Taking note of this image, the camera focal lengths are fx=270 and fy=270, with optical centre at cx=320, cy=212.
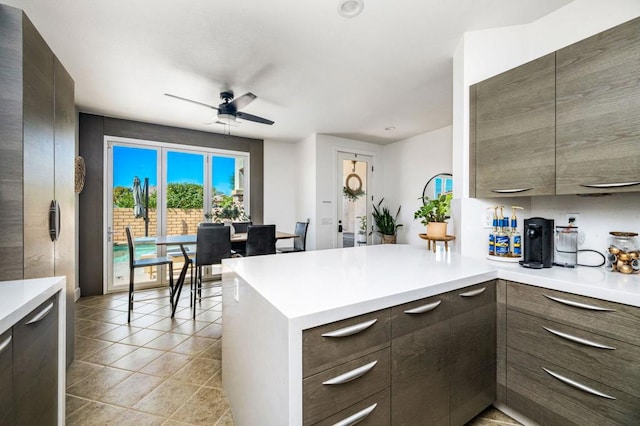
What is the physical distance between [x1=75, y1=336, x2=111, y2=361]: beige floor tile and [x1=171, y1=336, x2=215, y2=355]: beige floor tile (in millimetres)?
677

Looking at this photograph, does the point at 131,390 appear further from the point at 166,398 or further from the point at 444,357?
the point at 444,357

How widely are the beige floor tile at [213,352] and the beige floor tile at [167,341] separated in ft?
1.09

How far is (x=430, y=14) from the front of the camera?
Answer: 1.92m

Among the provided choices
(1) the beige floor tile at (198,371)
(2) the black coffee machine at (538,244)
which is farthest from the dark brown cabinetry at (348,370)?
(1) the beige floor tile at (198,371)

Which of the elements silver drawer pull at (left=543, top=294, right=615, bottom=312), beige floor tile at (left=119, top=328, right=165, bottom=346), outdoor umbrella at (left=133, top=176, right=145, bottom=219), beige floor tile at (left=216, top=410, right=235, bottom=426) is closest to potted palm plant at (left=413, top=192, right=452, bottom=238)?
silver drawer pull at (left=543, top=294, right=615, bottom=312)

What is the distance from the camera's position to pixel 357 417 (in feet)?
3.13

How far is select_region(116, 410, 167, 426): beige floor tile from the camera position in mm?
1590

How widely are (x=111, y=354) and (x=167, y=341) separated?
42cm

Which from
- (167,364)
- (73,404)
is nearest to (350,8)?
(167,364)

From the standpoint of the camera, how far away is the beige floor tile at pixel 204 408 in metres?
1.62

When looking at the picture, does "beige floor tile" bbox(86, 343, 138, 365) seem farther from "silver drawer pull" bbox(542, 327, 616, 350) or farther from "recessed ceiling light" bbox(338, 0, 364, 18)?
"recessed ceiling light" bbox(338, 0, 364, 18)

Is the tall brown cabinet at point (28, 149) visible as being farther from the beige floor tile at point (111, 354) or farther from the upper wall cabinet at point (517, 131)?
the upper wall cabinet at point (517, 131)

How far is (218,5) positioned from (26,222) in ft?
5.79

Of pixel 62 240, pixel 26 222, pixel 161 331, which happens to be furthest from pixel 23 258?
pixel 161 331
